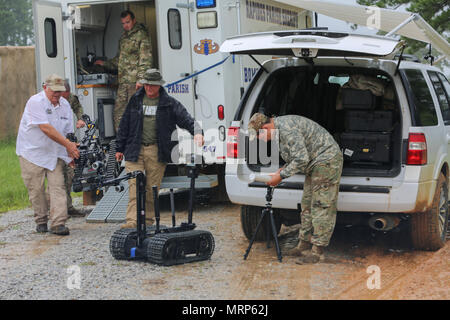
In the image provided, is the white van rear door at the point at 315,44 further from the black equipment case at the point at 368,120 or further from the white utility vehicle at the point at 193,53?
the white utility vehicle at the point at 193,53

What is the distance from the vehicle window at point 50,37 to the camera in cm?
932

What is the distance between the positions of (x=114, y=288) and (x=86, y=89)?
4.74 metres

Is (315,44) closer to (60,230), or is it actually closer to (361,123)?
(361,123)

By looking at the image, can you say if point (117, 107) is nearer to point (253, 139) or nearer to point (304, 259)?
point (253, 139)

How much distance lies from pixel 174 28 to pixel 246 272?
4153mm

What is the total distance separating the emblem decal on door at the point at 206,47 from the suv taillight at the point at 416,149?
358 centimetres

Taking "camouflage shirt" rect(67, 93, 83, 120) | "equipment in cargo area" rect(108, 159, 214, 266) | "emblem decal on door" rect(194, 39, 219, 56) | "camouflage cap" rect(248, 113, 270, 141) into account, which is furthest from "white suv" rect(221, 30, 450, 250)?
"camouflage shirt" rect(67, 93, 83, 120)

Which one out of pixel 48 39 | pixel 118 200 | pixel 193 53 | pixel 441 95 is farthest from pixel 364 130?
pixel 48 39

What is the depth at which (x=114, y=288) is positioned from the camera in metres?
5.73

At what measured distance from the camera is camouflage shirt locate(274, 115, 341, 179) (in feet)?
20.5

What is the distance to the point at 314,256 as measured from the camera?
21.2 feet

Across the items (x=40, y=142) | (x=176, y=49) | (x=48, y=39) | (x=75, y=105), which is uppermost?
(x=48, y=39)

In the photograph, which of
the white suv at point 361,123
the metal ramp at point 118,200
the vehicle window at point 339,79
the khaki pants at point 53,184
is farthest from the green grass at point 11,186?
the vehicle window at point 339,79
